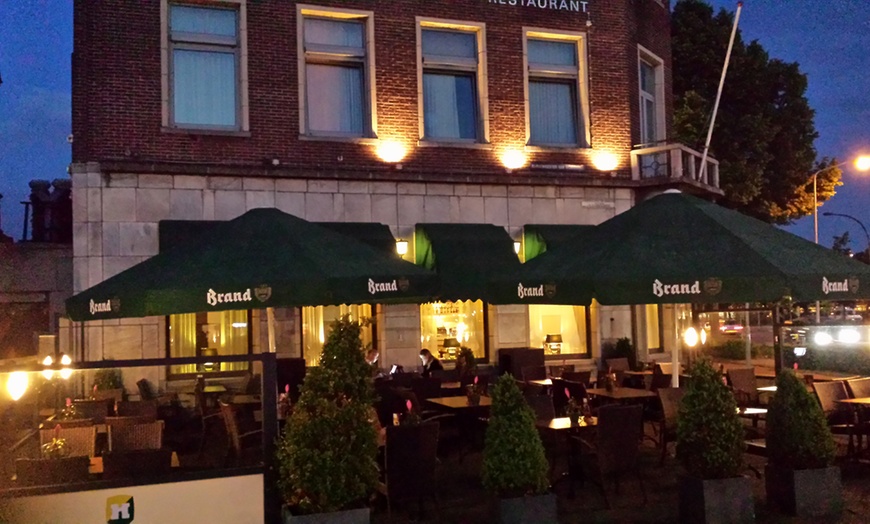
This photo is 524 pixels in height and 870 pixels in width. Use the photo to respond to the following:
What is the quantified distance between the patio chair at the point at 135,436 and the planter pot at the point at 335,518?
198cm

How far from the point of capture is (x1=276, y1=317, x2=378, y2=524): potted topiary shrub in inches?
256

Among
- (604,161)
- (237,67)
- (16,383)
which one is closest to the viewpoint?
(16,383)

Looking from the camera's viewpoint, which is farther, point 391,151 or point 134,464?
point 391,151

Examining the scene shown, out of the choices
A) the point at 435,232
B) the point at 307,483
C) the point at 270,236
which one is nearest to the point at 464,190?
the point at 435,232

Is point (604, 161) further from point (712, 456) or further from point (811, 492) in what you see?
point (712, 456)

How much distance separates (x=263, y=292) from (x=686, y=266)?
4.16m

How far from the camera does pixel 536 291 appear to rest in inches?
344

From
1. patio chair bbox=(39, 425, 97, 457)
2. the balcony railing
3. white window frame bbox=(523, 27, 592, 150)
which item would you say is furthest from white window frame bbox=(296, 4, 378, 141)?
patio chair bbox=(39, 425, 97, 457)

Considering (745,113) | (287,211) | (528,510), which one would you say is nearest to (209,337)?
(287,211)

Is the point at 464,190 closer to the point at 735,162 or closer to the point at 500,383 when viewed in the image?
the point at 500,383

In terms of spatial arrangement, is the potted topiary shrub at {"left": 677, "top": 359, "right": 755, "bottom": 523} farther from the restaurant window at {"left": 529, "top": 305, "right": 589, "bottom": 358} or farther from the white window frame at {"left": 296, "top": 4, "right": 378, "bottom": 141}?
the white window frame at {"left": 296, "top": 4, "right": 378, "bottom": 141}

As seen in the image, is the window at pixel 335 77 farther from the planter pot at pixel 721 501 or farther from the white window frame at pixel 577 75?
the planter pot at pixel 721 501

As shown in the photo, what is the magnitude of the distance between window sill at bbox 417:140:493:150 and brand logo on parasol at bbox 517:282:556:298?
25.2 feet

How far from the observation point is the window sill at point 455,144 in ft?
52.9
